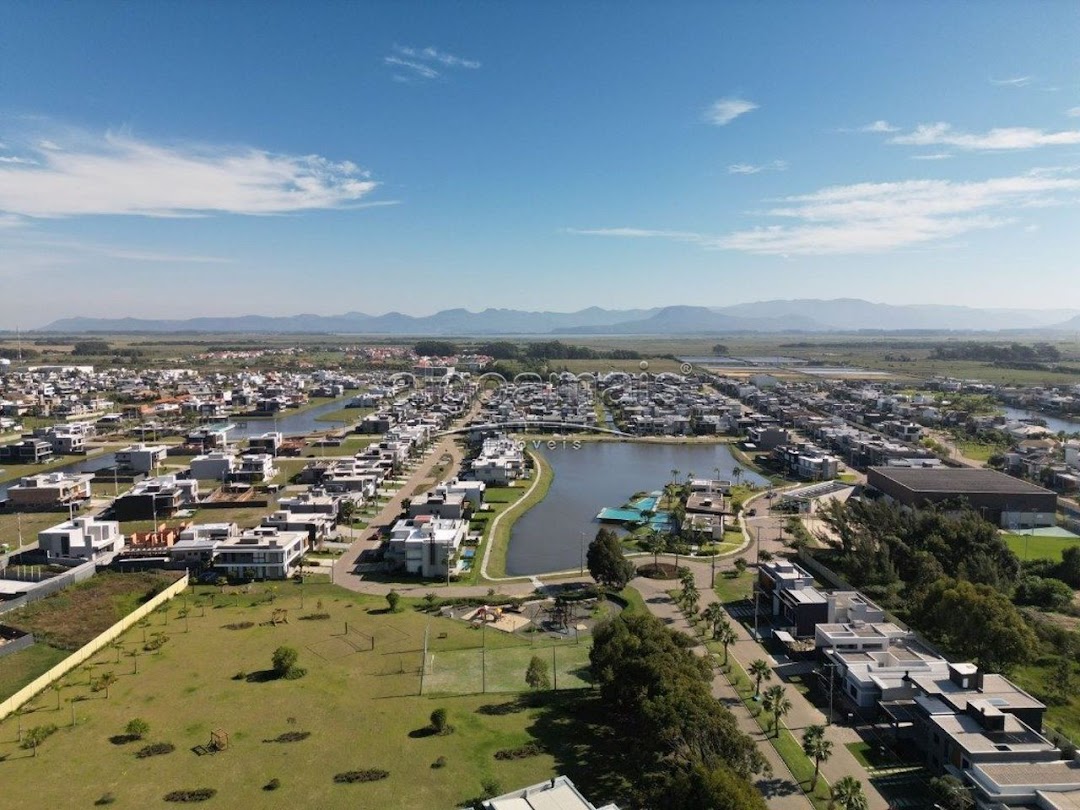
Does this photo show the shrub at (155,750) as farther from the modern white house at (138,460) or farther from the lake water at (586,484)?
the modern white house at (138,460)

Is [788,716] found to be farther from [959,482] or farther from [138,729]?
[959,482]

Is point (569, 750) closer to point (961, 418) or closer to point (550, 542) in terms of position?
point (550, 542)

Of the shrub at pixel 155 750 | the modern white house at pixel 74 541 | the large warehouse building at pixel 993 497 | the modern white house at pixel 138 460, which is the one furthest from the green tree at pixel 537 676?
the modern white house at pixel 138 460

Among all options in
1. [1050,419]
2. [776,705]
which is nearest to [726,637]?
[776,705]

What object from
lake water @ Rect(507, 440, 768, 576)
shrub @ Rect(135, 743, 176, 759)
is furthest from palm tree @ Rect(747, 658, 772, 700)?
shrub @ Rect(135, 743, 176, 759)

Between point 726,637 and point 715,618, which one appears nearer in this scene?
point 726,637
